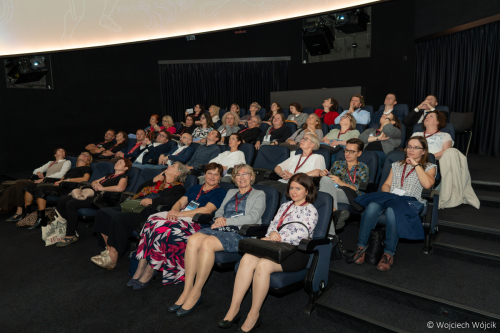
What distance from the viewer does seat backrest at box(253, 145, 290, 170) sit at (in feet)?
14.3

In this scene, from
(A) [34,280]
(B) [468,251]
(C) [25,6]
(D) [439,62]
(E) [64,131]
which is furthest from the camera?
(E) [64,131]

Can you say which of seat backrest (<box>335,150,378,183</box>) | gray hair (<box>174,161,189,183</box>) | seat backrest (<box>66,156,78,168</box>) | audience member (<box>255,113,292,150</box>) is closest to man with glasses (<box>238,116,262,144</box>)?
audience member (<box>255,113,292,150</box>)

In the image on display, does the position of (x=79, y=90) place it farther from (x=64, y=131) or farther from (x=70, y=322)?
(x=70, y=322)

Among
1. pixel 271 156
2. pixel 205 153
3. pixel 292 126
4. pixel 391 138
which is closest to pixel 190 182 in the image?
pixel 271 156

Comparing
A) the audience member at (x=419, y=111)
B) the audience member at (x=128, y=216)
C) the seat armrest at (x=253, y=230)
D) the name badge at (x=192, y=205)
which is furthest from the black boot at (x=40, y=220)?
the audience member at (x=419, y=111)

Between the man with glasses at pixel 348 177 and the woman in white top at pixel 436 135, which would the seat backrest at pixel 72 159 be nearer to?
the man with glasses at pixel 348 177

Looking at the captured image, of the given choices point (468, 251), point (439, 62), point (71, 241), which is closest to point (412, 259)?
point (468, 251)

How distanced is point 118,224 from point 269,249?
171cm

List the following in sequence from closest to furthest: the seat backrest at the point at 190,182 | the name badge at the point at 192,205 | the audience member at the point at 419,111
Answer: the name badge at the point at 192,205
the seat backrest at the point at 190,182
the audience member at the point at 419,111

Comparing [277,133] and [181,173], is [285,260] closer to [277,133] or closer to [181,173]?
[181,173]

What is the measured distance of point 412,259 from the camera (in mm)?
2816

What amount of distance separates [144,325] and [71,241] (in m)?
2.14

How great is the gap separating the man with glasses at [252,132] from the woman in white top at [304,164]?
1.73 m

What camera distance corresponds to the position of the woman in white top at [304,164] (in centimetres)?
365
